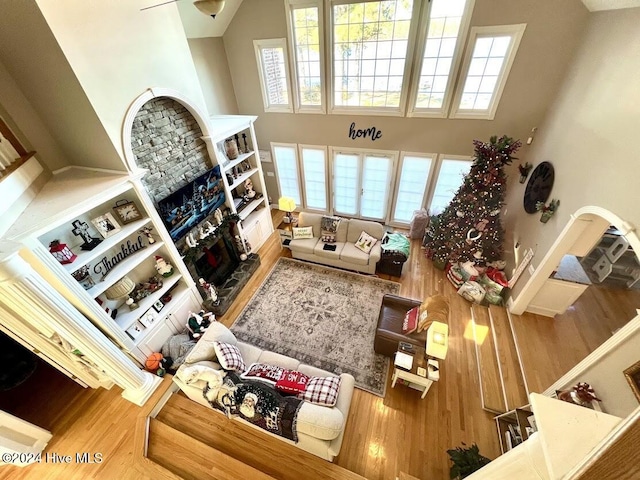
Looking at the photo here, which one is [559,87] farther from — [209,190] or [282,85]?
Result: [209,190]

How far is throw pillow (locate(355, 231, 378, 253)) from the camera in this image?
5.35 m

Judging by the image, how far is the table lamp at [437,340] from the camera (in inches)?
119

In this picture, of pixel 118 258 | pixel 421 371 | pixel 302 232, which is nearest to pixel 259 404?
pixel 421 371

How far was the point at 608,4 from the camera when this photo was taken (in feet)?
10.6

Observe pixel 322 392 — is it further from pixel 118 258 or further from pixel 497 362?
pixel 118 258

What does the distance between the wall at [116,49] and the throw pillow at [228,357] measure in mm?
2579

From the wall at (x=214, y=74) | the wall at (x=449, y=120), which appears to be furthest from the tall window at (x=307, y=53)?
the wall at (x=214, y=74)

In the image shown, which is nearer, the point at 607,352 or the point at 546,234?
the point at 607,352

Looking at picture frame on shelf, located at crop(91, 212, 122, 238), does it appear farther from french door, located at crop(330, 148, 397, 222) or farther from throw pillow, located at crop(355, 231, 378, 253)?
french door, located at crop(330, 148, 397, 222)

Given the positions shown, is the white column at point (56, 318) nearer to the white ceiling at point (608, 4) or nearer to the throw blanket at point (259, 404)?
the throw blanket at point (259, 404)

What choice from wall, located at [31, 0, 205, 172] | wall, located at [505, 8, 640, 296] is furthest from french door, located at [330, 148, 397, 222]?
wall, located at [31, 0, 205, 172]

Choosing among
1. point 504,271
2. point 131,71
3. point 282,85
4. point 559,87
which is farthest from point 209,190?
point 559,87

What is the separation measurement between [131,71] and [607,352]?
19.1 feet

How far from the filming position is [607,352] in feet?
8.09
